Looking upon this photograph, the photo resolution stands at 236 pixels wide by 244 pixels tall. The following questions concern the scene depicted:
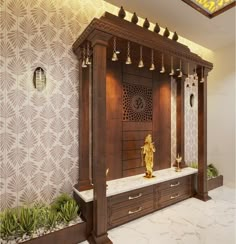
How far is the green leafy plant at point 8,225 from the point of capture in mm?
1806

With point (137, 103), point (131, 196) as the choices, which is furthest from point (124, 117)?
point (131, 196)

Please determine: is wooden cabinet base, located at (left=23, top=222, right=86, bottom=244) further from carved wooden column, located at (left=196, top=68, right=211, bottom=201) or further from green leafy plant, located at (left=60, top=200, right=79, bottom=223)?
carved wooden column, located at (left=196, top=68, right=211, bottom=201)

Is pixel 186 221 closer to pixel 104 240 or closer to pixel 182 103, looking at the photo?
pixel 104 240

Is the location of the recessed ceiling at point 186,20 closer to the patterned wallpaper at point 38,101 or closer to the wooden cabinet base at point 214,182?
the patterned wallpaper at point 38,101

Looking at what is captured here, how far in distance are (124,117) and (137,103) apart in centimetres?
35

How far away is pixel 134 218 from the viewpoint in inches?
98.8

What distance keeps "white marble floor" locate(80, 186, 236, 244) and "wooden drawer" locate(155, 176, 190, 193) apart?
288mm

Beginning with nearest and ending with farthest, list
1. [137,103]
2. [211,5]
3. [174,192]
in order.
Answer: [211,5] → [174,192] → [137,103]

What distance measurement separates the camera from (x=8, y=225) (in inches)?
72.1

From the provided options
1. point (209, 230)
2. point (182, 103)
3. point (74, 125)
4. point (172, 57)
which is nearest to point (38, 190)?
point (74, 125)

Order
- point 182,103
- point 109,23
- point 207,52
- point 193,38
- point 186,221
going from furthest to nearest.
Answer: point 207,52
point 193,38
point 182,103
point 186,221
point 109,23

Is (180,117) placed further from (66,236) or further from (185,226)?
(66,236)

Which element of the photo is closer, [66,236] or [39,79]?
[66,236]

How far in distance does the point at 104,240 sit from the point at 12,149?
136 cm
